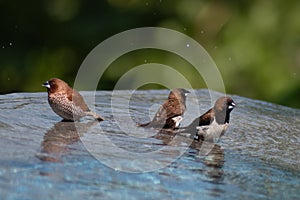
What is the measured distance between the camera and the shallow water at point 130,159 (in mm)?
3320

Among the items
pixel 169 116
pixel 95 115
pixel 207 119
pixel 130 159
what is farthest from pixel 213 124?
pixel 130 159

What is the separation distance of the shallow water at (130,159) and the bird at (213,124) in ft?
0.32

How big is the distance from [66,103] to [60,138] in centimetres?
105

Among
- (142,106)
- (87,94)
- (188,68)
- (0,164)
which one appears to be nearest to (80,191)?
(0,164)

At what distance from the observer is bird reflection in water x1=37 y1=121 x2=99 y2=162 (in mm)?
3768

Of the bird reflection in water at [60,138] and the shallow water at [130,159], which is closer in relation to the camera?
the shallow water at [130,159]

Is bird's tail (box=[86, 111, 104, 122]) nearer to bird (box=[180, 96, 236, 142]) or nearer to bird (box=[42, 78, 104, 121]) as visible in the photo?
bird (box=[42, 78, 104, 121])

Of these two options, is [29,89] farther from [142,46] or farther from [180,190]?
[180,190]

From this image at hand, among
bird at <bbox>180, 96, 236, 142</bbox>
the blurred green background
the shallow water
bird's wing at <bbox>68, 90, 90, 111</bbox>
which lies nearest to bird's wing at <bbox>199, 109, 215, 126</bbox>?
bird at <bbox>180, 96, 236, 142</bbox>

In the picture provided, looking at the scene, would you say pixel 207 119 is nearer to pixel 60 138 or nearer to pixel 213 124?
pixel 213 124

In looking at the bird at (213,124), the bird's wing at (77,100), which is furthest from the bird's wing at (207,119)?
the bird's wing at (77,100)

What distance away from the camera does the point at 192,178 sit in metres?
3.68

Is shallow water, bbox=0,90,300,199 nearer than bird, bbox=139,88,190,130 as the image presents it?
Yes

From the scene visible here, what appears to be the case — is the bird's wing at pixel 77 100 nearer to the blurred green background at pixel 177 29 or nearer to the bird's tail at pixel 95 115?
the bird's tail at pixel 95 115
